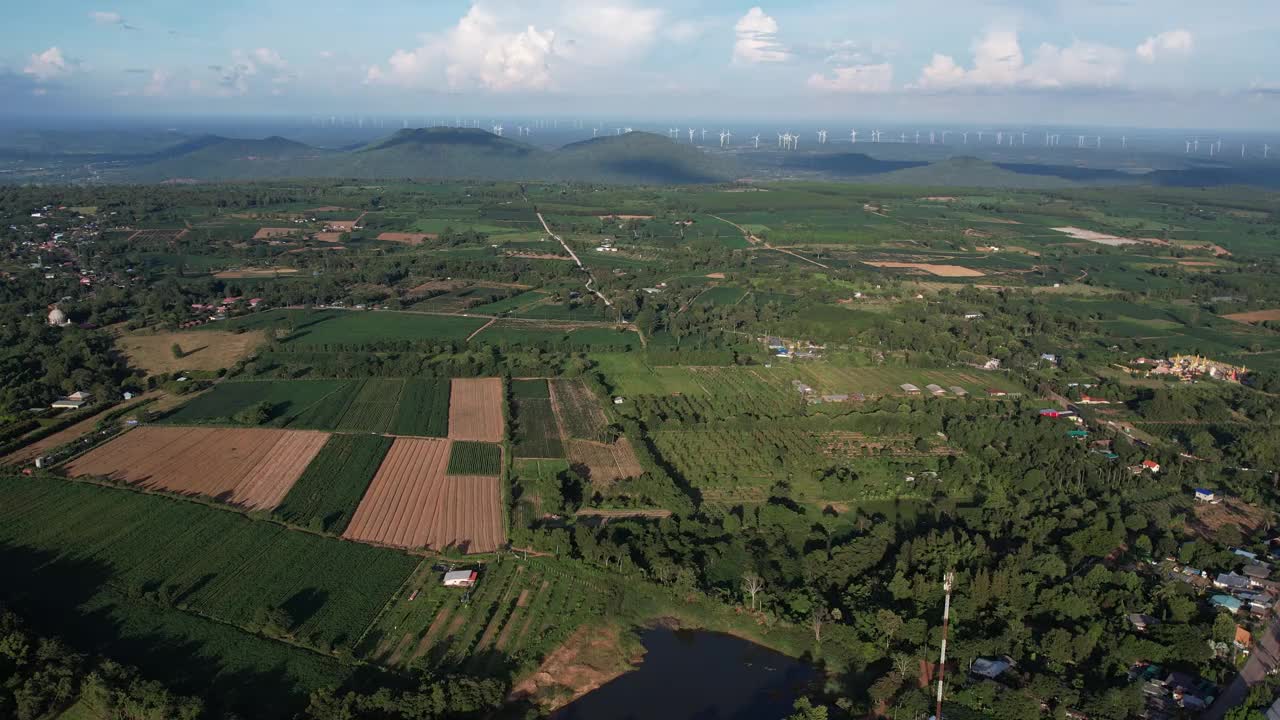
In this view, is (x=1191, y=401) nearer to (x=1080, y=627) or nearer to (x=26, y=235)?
(x=1080, y=627)

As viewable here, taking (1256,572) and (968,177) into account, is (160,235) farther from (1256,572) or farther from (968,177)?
(968,177)

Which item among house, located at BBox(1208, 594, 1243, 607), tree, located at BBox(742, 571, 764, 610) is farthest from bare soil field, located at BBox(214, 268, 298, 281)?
house, located at BBox(1208, 594, 1243, 607)

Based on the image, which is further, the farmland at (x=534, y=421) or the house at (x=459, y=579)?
the farmland at (x=534, y=421)

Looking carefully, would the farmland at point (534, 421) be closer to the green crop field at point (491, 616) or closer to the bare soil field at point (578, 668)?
the green crop field at point (491, 616)

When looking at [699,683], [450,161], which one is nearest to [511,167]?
[450,161]

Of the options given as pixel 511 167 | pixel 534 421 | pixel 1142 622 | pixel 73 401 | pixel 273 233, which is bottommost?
pixel 1142 622

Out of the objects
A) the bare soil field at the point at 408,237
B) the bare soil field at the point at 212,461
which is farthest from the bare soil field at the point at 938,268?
the bare soil field at the point at 212,461

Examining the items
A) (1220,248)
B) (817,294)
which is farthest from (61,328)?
(1220,248)
